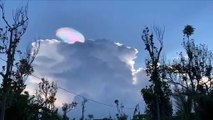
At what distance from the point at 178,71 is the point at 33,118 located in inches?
732

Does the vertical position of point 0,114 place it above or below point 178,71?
below

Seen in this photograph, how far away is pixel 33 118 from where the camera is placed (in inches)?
1006

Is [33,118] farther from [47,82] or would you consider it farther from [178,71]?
[47,82]

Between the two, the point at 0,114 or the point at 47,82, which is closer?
the point at 0,114

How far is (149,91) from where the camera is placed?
34.4m

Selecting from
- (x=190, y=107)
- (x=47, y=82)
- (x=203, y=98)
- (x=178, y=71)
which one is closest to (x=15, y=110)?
(x=203, y=98)

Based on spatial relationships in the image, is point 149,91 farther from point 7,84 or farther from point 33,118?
point 7,84

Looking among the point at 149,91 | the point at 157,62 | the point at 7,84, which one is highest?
the point at 157,62

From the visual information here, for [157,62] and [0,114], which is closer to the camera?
[0,114]

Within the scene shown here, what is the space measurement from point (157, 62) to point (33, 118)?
12.8 metres

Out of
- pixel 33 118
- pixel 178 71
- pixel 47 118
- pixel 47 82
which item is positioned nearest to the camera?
pixel 33 118

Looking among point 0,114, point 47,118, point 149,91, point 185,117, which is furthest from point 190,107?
point 0,114

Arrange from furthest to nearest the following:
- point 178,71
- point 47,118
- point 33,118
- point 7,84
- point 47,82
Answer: point 47,82
point 178,71
point 47,118
point 33,118
point 7,84

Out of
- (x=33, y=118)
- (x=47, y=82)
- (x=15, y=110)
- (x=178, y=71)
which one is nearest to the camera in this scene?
(x=15, y=110)
